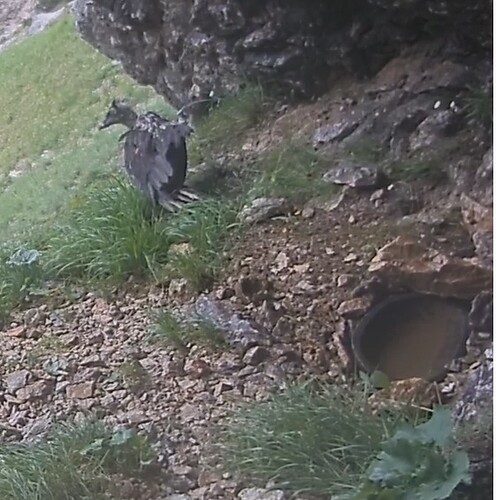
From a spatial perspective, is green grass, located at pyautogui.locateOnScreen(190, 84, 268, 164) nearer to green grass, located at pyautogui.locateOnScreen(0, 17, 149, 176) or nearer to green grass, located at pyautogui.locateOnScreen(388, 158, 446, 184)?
green grass, located at pyautogui.locateOnScreen(388, 158, 446, 184)

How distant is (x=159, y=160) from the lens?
136 inches

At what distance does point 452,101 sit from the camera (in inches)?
122

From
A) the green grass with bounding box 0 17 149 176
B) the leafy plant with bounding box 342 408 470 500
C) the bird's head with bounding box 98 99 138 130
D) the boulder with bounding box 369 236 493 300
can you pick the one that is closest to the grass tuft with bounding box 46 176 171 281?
the bird's head with bounding box 98 99 138 130

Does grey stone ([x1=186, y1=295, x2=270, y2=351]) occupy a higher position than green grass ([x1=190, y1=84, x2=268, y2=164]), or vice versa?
Answer: green grass ([x1=190, y1=84, x2=268, y2=164])

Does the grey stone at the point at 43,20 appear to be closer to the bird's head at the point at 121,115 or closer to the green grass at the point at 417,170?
the bird's head at the point at 121,115

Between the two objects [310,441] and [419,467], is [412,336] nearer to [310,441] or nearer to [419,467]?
[310,441]

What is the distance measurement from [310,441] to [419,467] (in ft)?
1.13

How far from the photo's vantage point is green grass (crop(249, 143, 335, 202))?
3225 mm

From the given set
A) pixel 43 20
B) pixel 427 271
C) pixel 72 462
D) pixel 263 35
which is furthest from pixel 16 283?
pixel 43 20

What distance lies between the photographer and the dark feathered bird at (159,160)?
11.2ft

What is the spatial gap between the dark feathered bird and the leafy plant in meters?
1.66

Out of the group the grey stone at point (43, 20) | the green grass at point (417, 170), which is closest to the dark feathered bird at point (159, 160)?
the green grass at point (417, 170)

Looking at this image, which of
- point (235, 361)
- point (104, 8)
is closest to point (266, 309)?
point (235, 361)

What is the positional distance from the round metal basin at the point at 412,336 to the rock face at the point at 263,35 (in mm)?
795
